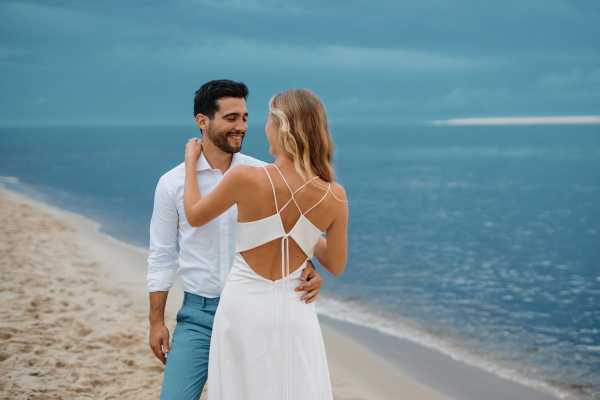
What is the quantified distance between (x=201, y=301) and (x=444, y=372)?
633cm

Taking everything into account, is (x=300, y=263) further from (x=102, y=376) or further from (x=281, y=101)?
(x=102, y=376)

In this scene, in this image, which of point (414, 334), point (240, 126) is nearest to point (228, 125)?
point (240, 126)

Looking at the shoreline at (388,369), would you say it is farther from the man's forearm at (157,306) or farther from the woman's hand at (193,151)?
the woman's hand at (193,151)

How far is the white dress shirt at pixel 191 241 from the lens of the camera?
3537 millimetres

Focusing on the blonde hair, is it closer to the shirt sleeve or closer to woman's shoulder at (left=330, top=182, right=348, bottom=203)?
woman's shoulder at (left=330, top=182, right=348, bottom=203)

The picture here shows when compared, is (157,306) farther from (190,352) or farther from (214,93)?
(214,93)

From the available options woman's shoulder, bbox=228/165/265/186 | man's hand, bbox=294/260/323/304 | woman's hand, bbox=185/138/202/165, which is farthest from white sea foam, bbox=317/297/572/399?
woman's shoulder, bbox=228/165/265/186

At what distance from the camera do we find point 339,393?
24.0 ft

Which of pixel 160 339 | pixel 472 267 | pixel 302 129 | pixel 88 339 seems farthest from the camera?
pixel 472 267

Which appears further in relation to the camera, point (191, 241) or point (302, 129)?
point (191, 241)

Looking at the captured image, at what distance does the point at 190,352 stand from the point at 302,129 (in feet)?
4.29

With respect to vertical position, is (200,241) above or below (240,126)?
below

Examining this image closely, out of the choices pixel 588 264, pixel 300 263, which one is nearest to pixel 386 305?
pixel 588 264

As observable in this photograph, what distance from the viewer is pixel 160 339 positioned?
3709 mm
